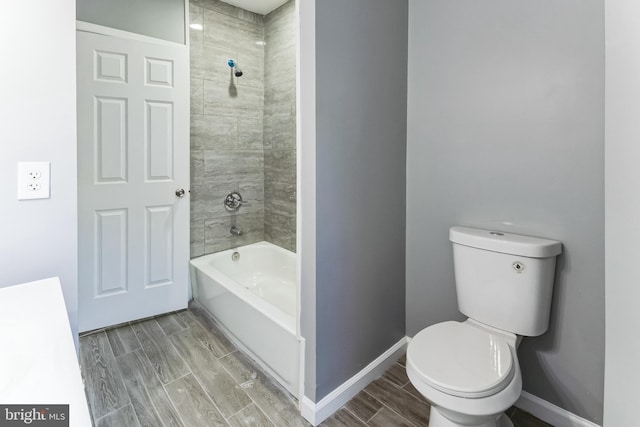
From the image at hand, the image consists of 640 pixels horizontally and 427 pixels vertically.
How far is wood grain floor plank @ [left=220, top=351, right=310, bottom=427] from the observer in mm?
1588

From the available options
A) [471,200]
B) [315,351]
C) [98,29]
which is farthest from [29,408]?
[98,29]

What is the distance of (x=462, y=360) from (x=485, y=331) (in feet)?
0.98

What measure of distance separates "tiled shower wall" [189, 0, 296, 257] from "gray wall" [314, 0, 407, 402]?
111 centimetres

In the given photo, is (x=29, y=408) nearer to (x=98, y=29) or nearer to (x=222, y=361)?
(x=222, y=361)

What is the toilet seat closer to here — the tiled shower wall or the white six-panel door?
the tiled shower wall

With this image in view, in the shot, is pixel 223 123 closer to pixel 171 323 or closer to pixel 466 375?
pixel 171 323

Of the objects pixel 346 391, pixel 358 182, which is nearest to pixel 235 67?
pixel 358 182

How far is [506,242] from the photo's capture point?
4.86 feet

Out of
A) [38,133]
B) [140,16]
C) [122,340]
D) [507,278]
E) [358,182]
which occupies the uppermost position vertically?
[140,16]

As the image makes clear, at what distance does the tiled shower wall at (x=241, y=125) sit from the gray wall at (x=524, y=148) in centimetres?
127

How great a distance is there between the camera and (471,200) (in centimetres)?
176

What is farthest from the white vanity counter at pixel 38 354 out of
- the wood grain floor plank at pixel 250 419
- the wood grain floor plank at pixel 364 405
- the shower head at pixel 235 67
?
the shower head at pixel 235 67

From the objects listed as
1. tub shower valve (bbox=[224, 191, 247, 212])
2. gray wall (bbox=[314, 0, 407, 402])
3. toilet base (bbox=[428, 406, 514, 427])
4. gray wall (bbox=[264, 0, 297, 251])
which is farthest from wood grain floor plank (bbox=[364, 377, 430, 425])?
tub shower valve (bbox=[224, 191, 247, 212])

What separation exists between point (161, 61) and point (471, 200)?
2280mm
